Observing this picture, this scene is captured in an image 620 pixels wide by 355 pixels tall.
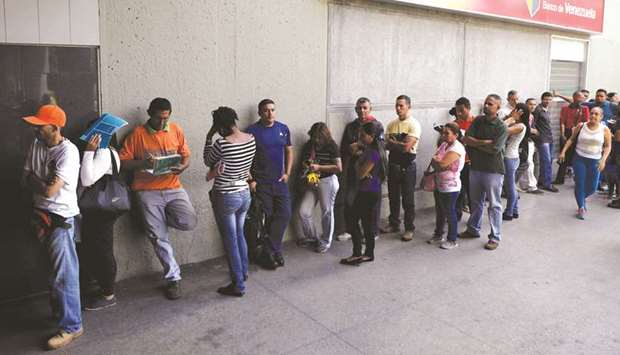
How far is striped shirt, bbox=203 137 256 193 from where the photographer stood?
4887mm

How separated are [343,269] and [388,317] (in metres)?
1.25

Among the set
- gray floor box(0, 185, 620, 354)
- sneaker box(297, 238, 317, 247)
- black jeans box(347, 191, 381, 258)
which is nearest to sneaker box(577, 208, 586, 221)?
gray floor box(0, 185, 620, 354)

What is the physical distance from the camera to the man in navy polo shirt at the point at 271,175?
585 centimetres

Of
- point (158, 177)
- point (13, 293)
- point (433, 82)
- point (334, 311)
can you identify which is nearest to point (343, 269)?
point (334, 311)

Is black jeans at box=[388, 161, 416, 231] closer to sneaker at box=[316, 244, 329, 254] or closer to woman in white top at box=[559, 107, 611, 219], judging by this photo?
sneaker at box=[316, 244, 329, 254]

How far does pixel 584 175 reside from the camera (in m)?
8.21

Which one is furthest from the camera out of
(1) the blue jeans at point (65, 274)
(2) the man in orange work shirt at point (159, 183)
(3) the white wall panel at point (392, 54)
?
(3) the white wall panel at point (392, 54)

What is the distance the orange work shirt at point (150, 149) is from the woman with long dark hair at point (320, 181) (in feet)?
5.52

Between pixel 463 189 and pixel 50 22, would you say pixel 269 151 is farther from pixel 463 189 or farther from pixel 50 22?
pixel 463 189

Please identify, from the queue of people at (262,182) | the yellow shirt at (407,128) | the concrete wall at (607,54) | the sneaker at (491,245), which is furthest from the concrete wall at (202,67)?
the concrete wall at (607,54)

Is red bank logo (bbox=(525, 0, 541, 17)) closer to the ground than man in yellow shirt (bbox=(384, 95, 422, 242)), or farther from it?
farther from it

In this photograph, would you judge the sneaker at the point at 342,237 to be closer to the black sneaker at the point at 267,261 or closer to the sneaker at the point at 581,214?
the black sneaker at the point at 267,261

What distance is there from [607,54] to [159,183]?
38.9ft

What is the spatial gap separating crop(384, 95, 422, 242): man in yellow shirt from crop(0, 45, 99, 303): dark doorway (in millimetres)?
3791
